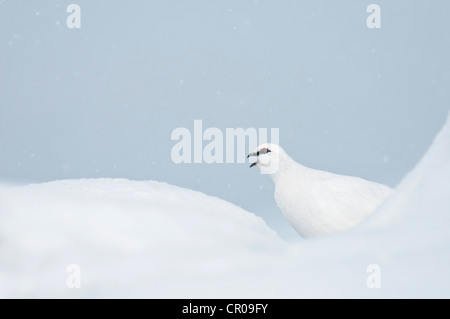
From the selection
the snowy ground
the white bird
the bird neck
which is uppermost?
the bird neck

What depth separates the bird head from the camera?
397 centimetres

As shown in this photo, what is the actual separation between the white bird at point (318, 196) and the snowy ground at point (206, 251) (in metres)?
0.86

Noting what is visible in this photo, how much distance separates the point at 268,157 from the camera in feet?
13.2

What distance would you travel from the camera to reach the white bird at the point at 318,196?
3414 mm

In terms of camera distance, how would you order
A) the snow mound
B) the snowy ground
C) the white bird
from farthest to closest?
1. the white bird
2. the snow mound
3. the snowy ground

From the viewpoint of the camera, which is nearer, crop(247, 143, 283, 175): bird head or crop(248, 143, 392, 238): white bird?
crop(248, 143, 392, 238): white bird

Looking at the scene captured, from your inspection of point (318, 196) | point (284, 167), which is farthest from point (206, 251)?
point (284, 167)

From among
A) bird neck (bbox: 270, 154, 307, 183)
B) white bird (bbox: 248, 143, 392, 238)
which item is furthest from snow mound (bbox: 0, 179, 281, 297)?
bird neck (bbox: 270, 154, 307, 183)

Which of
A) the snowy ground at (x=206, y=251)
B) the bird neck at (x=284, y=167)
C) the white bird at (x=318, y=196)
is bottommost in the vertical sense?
the snowy ground at (x=206, y=251)

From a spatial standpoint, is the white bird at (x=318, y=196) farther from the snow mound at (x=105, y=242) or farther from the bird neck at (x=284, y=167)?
the snow mound at (x=105, y=242)

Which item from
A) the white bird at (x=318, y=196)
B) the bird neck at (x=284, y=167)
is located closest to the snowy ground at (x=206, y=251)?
the white bird at (x=318, y=196)

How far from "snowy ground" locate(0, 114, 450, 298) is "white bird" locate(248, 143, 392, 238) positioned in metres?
0.86

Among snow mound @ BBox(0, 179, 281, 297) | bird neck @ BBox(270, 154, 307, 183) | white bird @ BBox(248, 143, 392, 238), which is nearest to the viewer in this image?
snow mound @ BBox(0, 179, 281, 297)

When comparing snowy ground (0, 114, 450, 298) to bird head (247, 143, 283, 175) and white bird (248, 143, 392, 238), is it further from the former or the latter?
bird head (247, 143, 283, 175)
